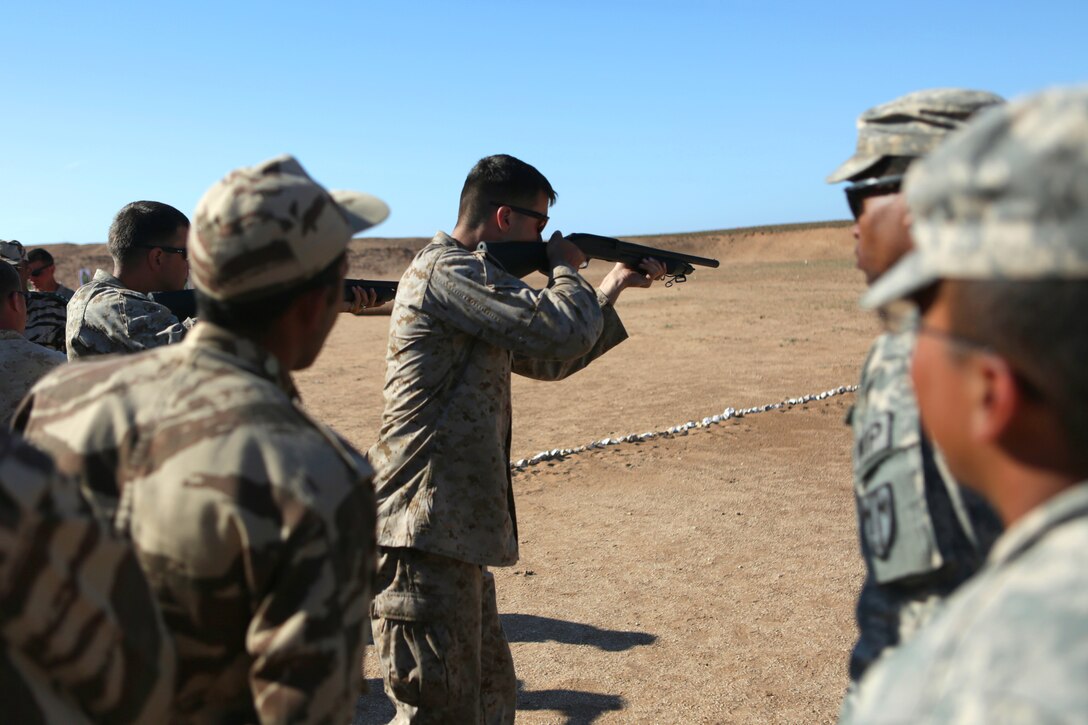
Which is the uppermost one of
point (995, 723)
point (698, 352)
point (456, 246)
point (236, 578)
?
point (456, 246)

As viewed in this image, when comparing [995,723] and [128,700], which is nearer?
[995,723]

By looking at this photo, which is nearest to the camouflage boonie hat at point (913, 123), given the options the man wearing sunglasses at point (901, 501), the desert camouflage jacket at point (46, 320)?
the man wearing sunglasses at point (901, 501)

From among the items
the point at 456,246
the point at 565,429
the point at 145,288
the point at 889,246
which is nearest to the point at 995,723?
the point at 889,246

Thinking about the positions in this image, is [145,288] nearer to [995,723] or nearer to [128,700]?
[128,700]

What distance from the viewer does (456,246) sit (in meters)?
4.15

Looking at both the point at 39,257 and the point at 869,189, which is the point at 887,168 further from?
the point at 39,257

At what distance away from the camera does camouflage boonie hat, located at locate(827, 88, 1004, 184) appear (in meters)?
2.43

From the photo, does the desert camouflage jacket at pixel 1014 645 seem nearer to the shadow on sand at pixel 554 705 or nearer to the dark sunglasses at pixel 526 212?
the dark sunglasses at pixel 526 212

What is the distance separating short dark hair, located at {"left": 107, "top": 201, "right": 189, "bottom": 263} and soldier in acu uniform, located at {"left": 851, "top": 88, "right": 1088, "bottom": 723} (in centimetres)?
431

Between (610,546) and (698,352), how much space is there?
1155 centimetres

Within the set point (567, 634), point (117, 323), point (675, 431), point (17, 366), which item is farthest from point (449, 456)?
point (675, 431)

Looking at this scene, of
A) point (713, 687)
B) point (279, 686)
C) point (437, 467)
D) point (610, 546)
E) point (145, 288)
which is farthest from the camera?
point (610, 546)

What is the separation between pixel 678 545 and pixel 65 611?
6.49 meters

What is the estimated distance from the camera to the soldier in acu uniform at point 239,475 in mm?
1850
